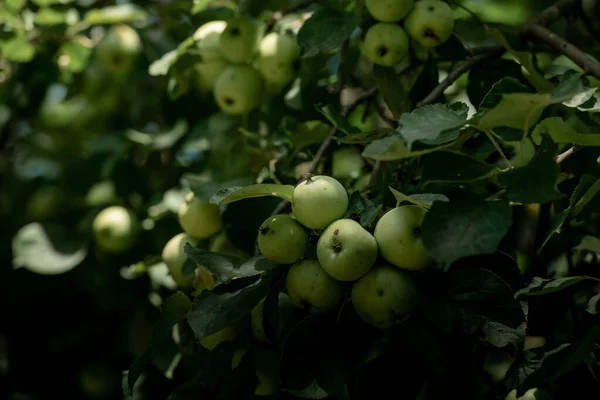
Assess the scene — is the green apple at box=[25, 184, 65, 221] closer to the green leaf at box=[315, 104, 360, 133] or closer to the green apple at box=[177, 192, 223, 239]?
the green apple at box=[177, 192, 223, 239]

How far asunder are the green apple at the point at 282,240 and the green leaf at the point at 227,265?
0.02 metres

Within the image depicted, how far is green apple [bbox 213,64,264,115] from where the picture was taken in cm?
133

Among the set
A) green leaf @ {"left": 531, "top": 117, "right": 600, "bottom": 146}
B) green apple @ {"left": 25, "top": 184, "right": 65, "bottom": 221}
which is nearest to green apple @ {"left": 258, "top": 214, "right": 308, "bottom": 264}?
green leaf @ {"left": 531, "top": 117, "right": 600, "bottom": 146}

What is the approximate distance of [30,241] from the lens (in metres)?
1.62

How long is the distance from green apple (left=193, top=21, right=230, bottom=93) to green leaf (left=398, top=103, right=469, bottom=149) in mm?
676

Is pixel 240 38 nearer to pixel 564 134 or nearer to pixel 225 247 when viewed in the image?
pixel 225 247

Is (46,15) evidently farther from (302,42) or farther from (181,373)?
(181,373)

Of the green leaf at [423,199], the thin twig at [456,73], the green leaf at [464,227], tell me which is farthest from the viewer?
the thin twig at [456,73]

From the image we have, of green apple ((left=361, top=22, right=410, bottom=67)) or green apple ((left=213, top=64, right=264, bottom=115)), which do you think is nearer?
green apple ((left=361, top=22, right=410, bottom=67))

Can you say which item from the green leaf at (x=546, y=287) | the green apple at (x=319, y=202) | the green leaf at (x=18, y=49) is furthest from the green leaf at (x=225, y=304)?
the green leaf at (x=18, y=49)

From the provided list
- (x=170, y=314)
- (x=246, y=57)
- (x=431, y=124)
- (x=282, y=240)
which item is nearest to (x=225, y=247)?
(x=170, y=314)

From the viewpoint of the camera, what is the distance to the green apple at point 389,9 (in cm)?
107

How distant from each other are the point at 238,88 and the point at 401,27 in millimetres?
370

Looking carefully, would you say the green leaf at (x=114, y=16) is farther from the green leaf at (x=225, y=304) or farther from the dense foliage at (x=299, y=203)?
the green leaf at (x=225, y=304)
